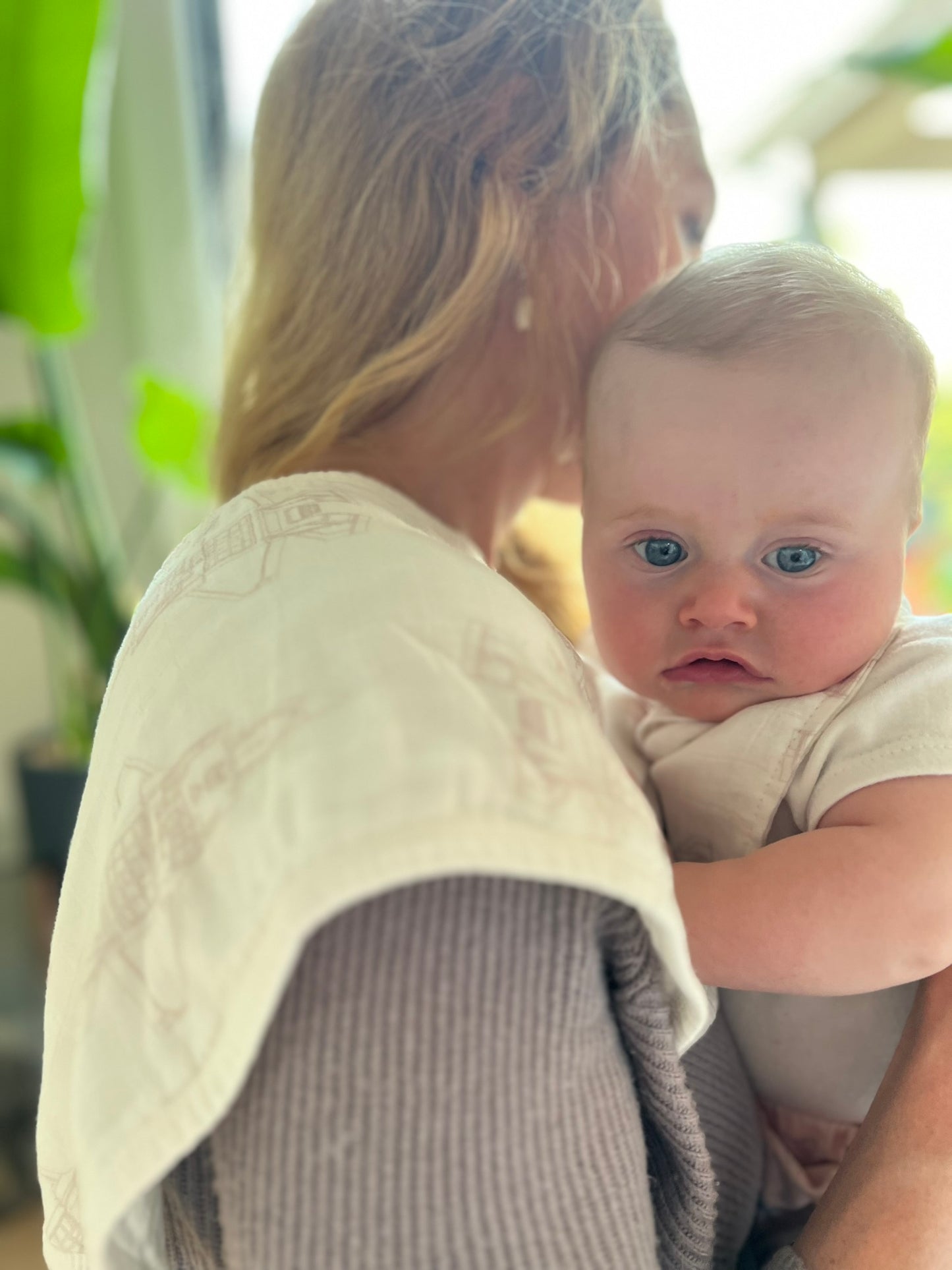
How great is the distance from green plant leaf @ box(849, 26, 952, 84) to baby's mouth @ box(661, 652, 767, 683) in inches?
39.4

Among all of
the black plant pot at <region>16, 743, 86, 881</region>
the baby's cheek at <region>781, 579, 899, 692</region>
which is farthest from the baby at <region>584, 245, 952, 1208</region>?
the black plant pot at <region>16, 743, 86, 881</region>

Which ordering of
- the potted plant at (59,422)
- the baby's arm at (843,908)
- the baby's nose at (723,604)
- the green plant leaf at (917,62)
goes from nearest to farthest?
the baby's arm at (843,908), the baby's nose at (723,604), the green plant leaf at (917,62), the potted plant at (59,422)

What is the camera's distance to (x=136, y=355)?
7.77 feet

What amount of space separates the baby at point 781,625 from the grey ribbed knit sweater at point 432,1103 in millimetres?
164

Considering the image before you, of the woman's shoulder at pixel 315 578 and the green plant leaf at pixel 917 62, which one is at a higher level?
the green plant leaf at pixel 917 62

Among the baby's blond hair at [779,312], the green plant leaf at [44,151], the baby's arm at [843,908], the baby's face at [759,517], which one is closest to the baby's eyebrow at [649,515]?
the baby's face at [759,517]

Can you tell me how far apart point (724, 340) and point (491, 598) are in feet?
0.90

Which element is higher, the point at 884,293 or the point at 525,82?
the point at 525,82

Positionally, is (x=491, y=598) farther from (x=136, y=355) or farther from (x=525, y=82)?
(x=136, y=355)

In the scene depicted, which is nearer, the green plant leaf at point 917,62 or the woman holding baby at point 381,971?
the woman holding baby at point 381,971

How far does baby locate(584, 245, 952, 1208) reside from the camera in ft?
2.06

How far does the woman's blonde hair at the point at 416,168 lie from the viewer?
88 centimetres

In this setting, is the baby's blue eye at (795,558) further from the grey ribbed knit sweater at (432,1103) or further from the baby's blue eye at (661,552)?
the grey ribbed knit sweater at (432,1103)

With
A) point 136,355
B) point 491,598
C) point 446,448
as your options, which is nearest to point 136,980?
point 491,598
